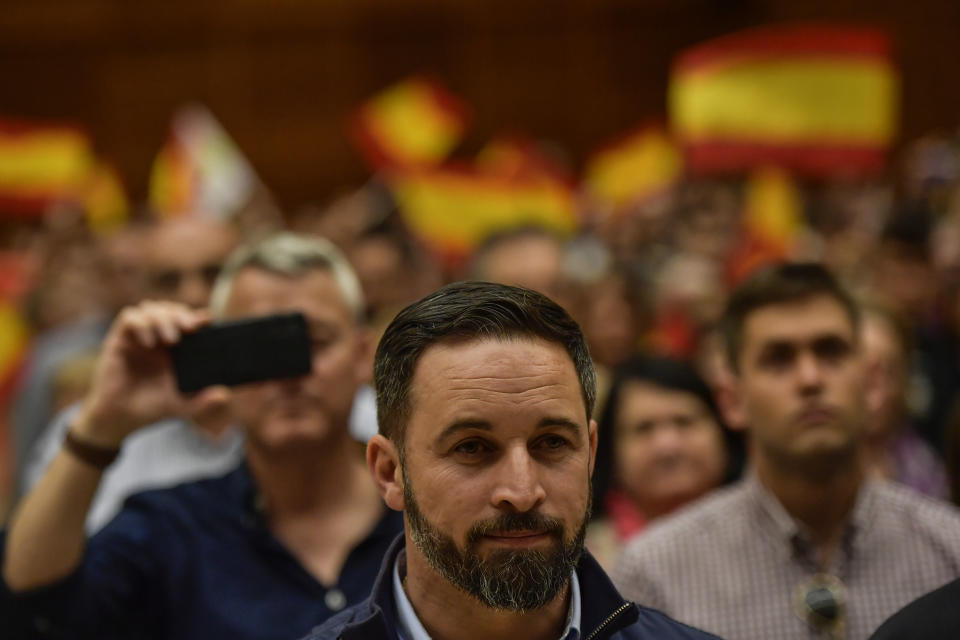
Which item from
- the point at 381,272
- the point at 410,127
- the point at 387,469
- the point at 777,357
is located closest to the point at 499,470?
the point at 387,469

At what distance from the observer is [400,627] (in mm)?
2025

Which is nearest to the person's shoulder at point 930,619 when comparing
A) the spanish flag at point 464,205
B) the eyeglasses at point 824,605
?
the eyeglasses at point 824,605

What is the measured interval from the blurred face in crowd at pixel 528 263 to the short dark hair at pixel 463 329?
2.69 meters

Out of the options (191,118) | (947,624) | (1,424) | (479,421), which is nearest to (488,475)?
(479,421)

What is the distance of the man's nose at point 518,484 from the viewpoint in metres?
1.88

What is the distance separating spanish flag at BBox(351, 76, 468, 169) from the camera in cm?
830

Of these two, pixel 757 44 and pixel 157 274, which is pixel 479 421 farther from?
pixel 757 44

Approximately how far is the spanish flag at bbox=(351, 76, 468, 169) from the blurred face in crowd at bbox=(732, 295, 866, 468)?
5.32m

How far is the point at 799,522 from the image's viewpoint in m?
2.97

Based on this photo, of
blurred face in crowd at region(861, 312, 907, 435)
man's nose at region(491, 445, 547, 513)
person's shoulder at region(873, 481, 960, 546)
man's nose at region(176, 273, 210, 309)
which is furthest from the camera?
man's nose at region(176, 273, 210, 309)

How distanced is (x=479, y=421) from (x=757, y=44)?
4.52 meters

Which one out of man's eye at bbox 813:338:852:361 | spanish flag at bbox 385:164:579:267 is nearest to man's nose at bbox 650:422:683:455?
man's eye at bbox 813:338:852:361

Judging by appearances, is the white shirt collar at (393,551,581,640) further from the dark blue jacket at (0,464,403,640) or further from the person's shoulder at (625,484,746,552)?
the person's shoulder at (625,484,746,552)

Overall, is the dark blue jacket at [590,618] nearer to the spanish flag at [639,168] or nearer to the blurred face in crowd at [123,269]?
the blurred face in crowd at [123,269]
